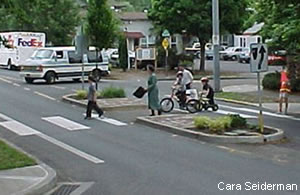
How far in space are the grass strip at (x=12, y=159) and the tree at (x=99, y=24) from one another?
3056 centimetres

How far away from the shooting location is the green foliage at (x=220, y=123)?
54.4 feet

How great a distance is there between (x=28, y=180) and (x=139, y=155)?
11.1 feet

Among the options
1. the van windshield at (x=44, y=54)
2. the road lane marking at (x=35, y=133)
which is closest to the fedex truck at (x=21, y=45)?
the van windshield at (x=44, y=54)

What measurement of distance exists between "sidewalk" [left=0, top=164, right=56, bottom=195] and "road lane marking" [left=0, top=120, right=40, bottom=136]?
571 centimetres

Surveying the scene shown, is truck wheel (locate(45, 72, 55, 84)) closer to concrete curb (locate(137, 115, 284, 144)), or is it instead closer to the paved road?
the paved road

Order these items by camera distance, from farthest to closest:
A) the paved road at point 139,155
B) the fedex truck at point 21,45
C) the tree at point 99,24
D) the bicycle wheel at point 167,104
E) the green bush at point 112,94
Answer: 1. the fedex truck at point 21,45
2. the tree at point 99,24
3. the green bush at point 112,94
4. the bicycle wheel at point 167,104
5. the paved road at point 139,155

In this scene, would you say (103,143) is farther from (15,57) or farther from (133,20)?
(133,20)

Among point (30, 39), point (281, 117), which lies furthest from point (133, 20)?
point (281, 117)

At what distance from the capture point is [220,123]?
16.6 metres

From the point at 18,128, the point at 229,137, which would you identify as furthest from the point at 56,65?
the point at 229,137

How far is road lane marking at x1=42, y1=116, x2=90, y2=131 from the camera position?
19.2m

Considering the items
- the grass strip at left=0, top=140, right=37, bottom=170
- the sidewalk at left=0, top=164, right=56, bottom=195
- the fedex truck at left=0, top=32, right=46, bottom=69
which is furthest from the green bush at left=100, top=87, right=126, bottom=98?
the fedex truck at left=0, top=32, right=46, bottom=69

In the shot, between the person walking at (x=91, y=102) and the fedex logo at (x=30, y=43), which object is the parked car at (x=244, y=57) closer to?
the fedex logo at (x=30, y=43)

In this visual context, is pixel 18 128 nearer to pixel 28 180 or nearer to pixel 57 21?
pixel 28 180
